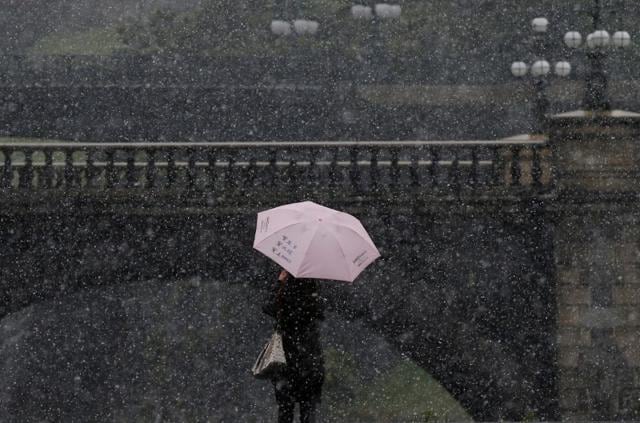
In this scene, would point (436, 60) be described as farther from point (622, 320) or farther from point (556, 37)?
point (622, 320)

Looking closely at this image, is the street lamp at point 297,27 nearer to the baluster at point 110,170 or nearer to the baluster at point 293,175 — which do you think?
the baluster at point 293,175

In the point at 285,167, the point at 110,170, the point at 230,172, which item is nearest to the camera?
the point at 110,170

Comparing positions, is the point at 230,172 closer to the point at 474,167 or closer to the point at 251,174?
the point at 251,174

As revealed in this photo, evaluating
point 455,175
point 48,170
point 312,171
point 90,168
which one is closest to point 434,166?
point 455,175

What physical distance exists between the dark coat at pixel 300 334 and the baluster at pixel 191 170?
353 inches

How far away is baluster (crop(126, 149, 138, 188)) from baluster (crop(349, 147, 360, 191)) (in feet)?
10.7

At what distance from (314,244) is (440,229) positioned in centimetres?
988

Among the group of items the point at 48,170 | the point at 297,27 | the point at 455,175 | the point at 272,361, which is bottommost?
the point at 455,175

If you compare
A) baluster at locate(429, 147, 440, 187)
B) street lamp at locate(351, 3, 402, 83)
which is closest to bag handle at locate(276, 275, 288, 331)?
baluster at locate(429, 147, 440, 187)

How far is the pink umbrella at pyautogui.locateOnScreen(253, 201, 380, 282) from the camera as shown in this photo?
5.79 m

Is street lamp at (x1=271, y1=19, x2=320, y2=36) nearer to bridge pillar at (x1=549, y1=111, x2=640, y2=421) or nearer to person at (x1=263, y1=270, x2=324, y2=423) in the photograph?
bridge pillar at (x1=549, y1=111, x2=640, y2=421)

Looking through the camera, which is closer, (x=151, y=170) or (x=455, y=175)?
(x=151, y=170)

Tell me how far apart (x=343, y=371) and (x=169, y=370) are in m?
4.86

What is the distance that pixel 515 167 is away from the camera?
14.9m
